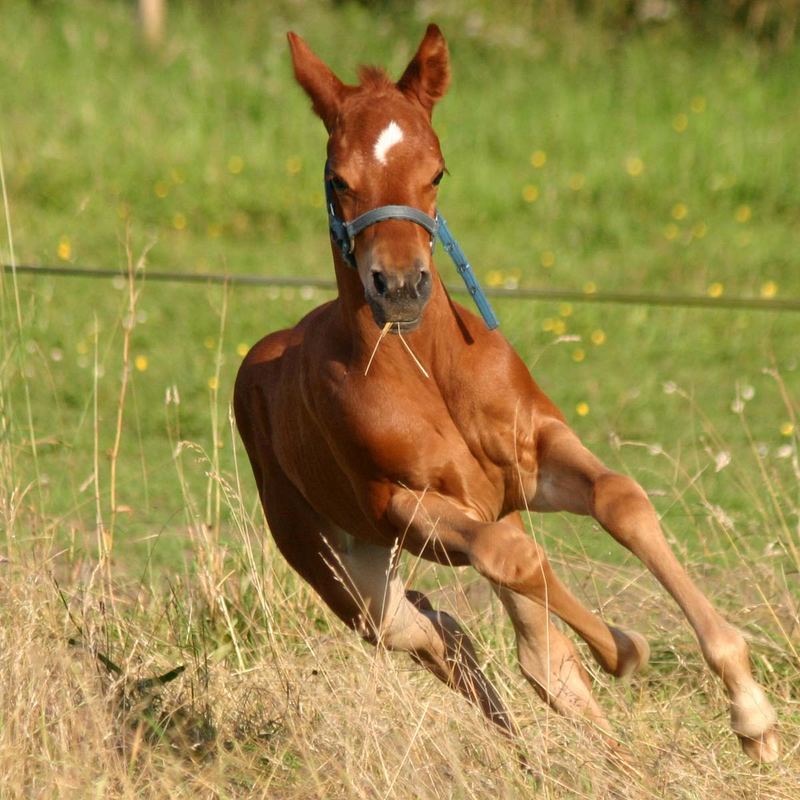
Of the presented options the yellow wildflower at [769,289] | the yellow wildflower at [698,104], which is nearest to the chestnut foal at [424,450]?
the yellow wildflower at [769,289]

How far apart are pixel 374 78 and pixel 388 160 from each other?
339 millimetres

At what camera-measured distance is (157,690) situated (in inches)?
173

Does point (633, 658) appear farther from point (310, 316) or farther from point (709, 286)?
point (709, 286)

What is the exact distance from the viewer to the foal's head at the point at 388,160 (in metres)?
3.64

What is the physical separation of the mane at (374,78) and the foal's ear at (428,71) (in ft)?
0.16

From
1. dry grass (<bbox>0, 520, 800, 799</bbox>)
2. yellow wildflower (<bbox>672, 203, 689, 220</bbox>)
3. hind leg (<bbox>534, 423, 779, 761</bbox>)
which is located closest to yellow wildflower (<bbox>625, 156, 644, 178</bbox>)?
yellow wildflower (<bbox>672, 203, 689, 220</bbox>)

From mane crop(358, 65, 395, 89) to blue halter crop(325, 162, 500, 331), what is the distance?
244 millimetres

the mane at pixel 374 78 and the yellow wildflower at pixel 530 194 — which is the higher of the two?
the mane at pixel 374 78

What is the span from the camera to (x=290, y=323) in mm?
9469

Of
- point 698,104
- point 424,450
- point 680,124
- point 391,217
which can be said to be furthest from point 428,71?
point 698,104

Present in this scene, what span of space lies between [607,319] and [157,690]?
5682mm

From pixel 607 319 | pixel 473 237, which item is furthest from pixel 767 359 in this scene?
pixel 473 237

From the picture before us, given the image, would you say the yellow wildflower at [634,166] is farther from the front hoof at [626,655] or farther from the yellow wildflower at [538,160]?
the front hoof at [626,655]

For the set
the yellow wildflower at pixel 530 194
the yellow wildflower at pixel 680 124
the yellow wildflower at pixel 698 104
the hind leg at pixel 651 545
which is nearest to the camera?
the hind leg at pixel 651 545
